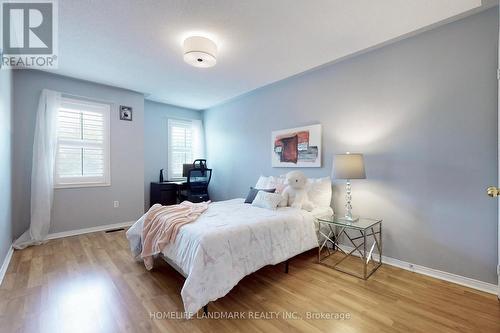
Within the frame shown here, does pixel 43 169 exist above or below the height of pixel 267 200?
above

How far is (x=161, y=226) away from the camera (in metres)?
2.18

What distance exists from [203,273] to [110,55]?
284 cm

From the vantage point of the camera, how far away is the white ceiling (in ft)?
6.37

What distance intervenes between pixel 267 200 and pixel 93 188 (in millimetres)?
3036

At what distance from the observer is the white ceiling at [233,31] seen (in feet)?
6.37

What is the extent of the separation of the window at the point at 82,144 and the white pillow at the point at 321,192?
346 centimetres

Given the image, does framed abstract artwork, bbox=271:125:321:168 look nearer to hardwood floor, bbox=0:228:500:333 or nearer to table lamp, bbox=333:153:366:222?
table lamp, bbox=333:153:366:222

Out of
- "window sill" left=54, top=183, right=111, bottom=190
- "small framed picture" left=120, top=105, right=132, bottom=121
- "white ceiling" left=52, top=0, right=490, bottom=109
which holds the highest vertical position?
"white ceiling" left=52, top=0, right=490, bottom=109

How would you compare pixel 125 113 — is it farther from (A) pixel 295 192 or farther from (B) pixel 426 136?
(B) pixel 426 136

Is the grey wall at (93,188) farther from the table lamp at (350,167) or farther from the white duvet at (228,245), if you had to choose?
the table lamp at (350,167)

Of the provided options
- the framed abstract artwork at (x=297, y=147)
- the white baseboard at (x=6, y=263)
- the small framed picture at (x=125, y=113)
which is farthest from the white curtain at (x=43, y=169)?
the framed abstract artwork at (x=297, y=147)

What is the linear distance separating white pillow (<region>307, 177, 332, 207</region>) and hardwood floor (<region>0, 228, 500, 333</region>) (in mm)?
797

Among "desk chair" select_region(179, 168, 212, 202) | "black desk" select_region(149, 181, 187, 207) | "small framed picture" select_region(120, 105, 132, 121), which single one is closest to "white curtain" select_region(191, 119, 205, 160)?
"desk chair" select_region(179, 168, 212, 202)

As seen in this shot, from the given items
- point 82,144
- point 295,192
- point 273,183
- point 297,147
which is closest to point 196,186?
point 273,183
